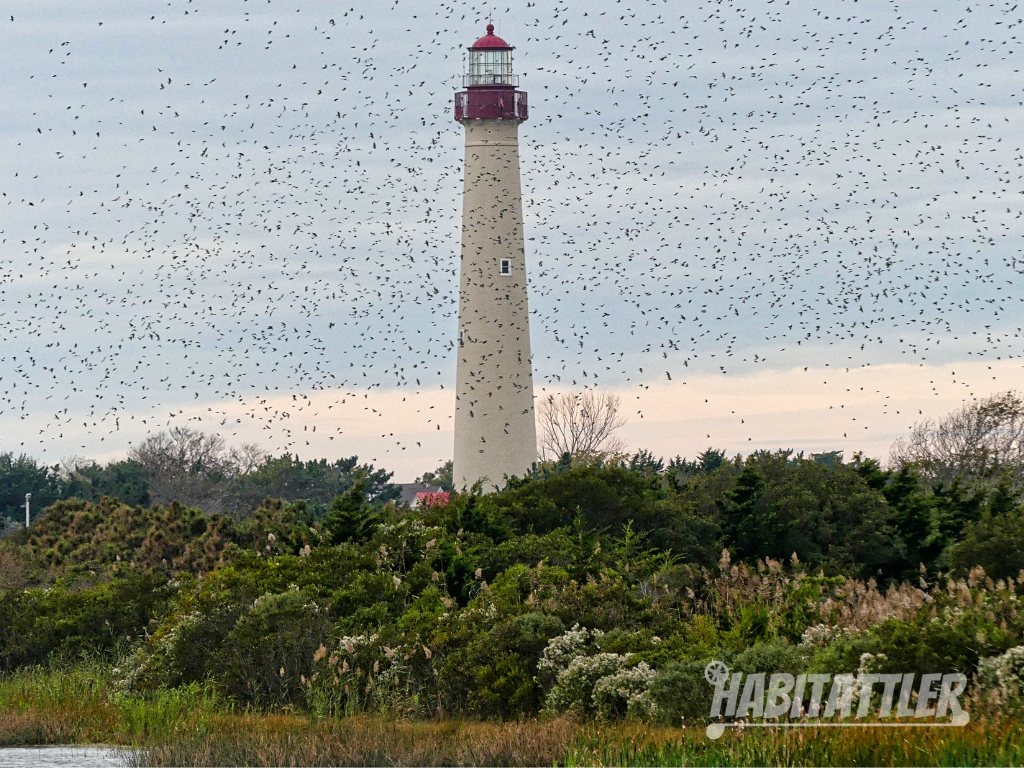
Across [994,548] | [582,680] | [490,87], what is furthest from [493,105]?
[582,680]

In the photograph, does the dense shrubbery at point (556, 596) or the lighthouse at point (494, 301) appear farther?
the lighthouse at point (494, 301)

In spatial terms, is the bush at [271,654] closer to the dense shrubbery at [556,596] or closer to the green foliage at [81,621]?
the dense shrubbery at [556,596]

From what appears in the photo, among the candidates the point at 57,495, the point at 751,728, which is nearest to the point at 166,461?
the point at 57,495

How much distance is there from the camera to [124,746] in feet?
68.5

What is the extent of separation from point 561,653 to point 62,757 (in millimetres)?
6193

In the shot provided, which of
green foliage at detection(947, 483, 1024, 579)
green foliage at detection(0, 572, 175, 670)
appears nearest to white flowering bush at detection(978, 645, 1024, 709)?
green foliage at detection(947, 483, 1024, 579)

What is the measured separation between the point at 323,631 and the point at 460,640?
2622mm

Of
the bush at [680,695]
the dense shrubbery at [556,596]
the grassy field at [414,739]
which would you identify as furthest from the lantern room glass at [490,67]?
the bush at [680,695]

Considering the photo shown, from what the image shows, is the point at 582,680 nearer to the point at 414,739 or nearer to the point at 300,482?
the point at 414,739

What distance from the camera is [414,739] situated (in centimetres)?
1947

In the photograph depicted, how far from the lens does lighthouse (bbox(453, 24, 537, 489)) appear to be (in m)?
51.1

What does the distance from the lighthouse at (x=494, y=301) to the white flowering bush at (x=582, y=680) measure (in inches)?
1190

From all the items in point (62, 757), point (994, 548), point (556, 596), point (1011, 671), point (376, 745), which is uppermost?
point (994, 548)

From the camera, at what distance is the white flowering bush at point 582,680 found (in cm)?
2023
